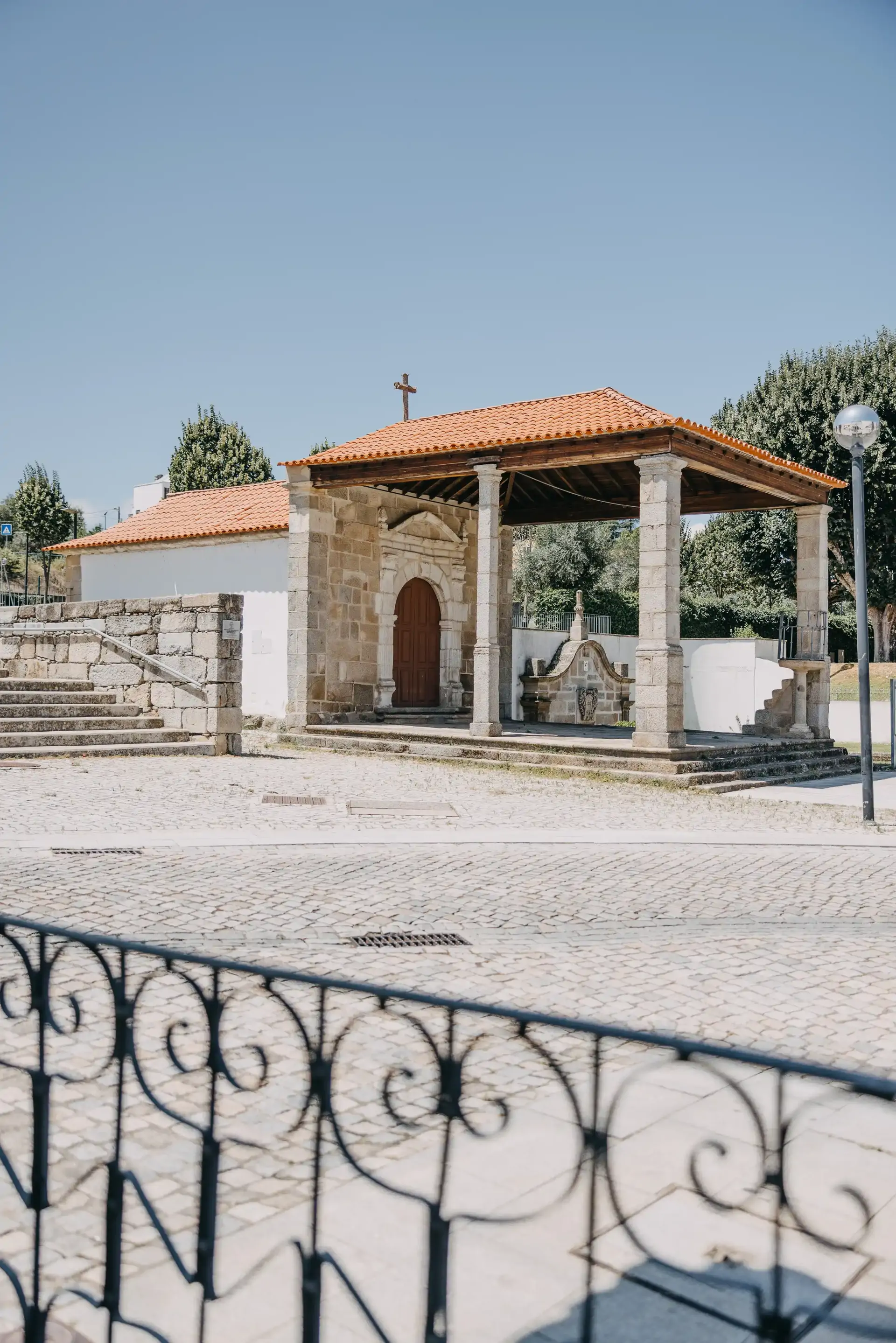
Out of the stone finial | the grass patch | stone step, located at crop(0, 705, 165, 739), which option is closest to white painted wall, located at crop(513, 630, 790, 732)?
the stone finial

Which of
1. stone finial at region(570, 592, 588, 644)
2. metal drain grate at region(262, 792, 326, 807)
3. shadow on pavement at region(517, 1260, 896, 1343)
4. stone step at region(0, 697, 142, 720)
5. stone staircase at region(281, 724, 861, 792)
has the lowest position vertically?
shadow on pavement at region(517, 1260, 896, 1343)

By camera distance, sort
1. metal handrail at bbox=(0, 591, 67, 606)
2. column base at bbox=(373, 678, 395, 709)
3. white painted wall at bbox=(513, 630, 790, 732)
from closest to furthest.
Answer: column base at bbox=(373, 678, 395, 709) < white painted wall at bbox=(513, 630, 790, 732) < metal handrail at bbox=(0, 591, 67, 606)

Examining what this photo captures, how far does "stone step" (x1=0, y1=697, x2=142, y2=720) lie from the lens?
14594 mm

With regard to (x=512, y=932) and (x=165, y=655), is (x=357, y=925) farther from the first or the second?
(x=165, y=655)

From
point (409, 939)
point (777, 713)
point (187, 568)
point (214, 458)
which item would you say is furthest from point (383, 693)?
point (214, 458)

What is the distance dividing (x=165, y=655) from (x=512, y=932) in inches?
420

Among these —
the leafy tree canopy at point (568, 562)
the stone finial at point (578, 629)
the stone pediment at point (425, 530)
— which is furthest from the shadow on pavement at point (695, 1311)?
the leafy tree canopy at point (568, 562)

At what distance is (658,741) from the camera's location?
14148 millimetres

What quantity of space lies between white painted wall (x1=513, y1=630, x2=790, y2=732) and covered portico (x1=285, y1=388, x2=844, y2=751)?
3692 mm

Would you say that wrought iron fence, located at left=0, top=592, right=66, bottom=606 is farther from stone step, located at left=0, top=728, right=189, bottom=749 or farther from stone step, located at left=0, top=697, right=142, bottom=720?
stone step, located at left=0, top=728, right=189, bottom=749

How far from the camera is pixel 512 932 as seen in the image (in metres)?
6.04

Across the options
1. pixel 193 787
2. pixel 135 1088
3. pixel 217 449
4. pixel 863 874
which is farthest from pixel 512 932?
pixel 217 449

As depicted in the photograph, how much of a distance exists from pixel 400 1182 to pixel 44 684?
561 inches

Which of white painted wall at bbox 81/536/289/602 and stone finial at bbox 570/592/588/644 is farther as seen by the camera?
stone finial at bbox 570/592/588/644
